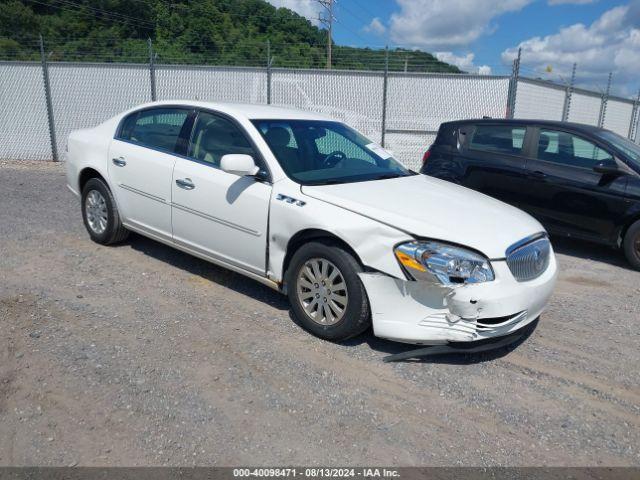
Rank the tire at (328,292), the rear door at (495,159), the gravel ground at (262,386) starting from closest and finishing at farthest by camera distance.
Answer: the gravel ground at (262,386), the tire at (328,292), the rear door at (495,159)

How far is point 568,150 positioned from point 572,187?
0.51m

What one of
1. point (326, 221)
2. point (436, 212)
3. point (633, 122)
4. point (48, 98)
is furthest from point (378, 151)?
point (633, 122)

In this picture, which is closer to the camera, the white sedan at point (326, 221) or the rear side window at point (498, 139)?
the white sedan at point (326, 221)

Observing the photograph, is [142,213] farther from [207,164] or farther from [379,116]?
[379,116]

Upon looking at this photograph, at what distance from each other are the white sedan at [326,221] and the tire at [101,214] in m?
0.03

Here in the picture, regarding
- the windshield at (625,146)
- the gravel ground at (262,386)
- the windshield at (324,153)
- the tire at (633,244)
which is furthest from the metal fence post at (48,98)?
the tire at (633,244)

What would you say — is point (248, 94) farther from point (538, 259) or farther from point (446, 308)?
point (446, 308)

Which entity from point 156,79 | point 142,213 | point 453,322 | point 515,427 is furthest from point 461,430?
point 156,79

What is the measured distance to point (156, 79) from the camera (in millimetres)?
12742

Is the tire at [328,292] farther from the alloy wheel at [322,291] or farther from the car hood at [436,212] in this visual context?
the car hood at [436,212]

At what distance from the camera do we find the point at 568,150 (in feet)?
21.5

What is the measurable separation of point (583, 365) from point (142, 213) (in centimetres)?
396

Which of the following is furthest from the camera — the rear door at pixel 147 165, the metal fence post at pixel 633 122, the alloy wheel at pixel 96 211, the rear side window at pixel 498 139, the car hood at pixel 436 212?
the metal fence post at pixel 633 122

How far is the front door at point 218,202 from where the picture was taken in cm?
422
